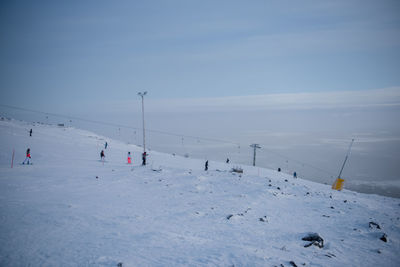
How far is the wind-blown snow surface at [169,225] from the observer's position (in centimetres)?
855

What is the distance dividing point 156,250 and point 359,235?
12.0 meters

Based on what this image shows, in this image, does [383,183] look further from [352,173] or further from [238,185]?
[238,185]

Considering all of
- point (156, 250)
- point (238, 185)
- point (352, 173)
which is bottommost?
point (352, 173)

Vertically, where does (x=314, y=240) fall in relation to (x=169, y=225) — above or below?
below

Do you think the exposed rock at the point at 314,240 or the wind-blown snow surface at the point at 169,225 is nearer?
the wind-blown snow surface at the point at 169,225

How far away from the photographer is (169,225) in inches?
470

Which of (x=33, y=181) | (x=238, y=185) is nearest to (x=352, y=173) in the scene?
(x=238, y=185)

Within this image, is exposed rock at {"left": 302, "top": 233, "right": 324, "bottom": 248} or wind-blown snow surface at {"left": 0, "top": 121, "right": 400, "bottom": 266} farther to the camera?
exposed rock at {"left": 302, "top": 233, "right": 324, "bottom": 248}

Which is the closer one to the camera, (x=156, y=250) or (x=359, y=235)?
(x=156, y=250)

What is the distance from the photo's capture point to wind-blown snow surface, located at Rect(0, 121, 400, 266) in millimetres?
8547

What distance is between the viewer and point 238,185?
2247cm

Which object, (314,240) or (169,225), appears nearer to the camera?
(314,240)

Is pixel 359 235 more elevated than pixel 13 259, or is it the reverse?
pixel 13 259

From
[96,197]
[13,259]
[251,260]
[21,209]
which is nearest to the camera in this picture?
[13,259]
